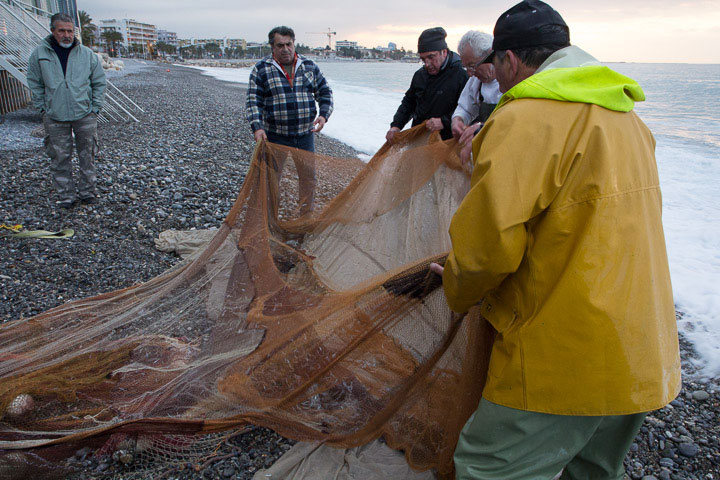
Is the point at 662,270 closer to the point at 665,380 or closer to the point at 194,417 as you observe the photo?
the point at 665,380

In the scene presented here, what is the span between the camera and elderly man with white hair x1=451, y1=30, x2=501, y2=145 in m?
3.12

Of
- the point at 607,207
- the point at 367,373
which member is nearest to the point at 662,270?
the point at 607,207

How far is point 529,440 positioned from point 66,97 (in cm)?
569

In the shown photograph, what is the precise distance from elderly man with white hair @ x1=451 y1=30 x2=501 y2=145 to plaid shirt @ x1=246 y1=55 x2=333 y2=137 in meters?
1.56

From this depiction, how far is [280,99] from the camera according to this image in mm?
4336

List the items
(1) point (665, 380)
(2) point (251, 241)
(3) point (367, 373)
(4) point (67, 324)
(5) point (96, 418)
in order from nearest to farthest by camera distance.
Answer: (1) point (665, 380) < (3) point (367, 373) < (5) point (96, 418) < (4) point (67, 324) < (2) point (251, 241)

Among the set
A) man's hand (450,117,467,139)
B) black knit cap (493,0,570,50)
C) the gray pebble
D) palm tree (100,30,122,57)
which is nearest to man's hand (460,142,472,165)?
man's hand (450,117,467,139)

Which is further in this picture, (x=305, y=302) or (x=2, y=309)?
(x=2, y=309)

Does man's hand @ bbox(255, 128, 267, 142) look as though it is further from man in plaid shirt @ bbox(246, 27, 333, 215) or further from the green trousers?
the green trousers

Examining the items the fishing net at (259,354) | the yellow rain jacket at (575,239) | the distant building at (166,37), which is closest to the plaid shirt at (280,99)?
the fishing net at (259,354)

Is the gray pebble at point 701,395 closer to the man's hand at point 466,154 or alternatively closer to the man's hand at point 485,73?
the man's hand at point 466,154

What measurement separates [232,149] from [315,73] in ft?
16.8

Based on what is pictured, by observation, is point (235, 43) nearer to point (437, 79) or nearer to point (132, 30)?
point (132, 30)

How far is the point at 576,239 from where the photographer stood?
1.26 meters
